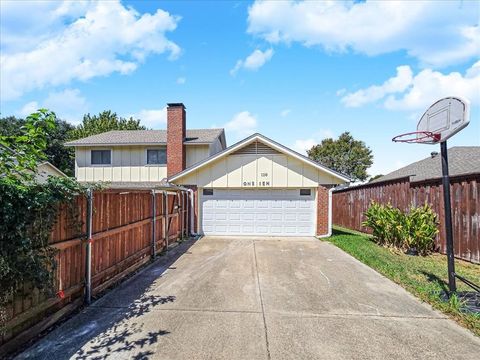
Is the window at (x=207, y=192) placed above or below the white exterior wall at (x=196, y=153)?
below

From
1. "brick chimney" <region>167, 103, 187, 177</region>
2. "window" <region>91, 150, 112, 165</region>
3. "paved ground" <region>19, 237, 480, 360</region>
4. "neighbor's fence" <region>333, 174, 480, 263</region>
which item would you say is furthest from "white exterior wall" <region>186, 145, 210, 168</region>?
"paved ground" <region>19, 237, 480, 360</region>

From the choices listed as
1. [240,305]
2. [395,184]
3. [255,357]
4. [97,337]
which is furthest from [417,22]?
[97,337]

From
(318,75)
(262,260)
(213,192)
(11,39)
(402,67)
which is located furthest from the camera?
(213,192)

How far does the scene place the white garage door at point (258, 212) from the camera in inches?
517

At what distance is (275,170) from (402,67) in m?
6.77

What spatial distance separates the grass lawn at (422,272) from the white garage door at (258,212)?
103 inches

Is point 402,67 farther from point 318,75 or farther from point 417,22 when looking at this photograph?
point 417,22

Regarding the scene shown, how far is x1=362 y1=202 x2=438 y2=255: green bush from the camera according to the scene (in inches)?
364

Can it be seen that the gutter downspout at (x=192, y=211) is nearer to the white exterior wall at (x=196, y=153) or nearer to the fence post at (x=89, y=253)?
the white exterior wall at (x=196, y=153)

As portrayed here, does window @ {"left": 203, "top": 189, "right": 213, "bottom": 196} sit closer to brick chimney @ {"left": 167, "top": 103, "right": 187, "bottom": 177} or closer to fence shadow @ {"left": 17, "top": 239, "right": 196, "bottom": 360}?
brick chimney @ {"left": 167, "top": 103, "right": 187, "bottom": 177}

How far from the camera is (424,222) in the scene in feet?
31.1

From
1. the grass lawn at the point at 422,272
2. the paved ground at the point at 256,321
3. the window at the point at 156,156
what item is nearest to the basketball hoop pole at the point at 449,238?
the grass lawn at the point at 422,272

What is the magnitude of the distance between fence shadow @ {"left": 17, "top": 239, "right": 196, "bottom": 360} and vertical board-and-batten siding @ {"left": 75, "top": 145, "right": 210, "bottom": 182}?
40.1 ft

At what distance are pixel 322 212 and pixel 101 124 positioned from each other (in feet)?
98.6
